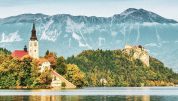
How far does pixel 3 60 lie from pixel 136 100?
102937 millimetres

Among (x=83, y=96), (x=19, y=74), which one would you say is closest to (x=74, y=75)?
(x=19, y=74)

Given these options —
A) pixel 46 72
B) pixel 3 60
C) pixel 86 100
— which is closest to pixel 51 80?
pixel 46 72

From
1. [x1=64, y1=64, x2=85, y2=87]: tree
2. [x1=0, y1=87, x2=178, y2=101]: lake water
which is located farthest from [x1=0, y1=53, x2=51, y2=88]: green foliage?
[x1=0, y1=87, x2=178, y2=101]: lake water

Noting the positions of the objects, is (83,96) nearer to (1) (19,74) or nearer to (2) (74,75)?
(1) (19,74)

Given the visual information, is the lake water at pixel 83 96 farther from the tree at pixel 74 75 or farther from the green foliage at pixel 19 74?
the tree at pixel 74 75

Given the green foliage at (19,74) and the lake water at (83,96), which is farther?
the green foliage at (19,74)

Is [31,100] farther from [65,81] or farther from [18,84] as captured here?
[65,81]

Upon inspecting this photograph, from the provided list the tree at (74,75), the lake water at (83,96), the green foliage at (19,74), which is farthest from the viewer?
the tree at (74,75)

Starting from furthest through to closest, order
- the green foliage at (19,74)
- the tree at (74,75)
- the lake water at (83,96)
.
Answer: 1. the tree at (74,75)
2. the green foliage at (19,74)
3. the lake water at (83,96)

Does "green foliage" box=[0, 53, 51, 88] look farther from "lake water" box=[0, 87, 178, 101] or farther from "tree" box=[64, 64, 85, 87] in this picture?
"lake water" box=[0, 87, 178, 101]

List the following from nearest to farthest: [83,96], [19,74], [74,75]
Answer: [83,96], [19,74], [74,75]

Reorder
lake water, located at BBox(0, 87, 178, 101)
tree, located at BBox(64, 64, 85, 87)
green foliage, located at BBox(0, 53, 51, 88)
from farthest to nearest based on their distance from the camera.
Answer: tree, located at BBox(64, 64, 85, 87) → green foliage, located at BBox(0, 53, 51, 88) → lake water, located at BBox(0, 87, 178, 101)

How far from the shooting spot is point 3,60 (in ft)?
630

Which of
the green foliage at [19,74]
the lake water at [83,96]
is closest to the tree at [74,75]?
the green foliage at [19,74]
